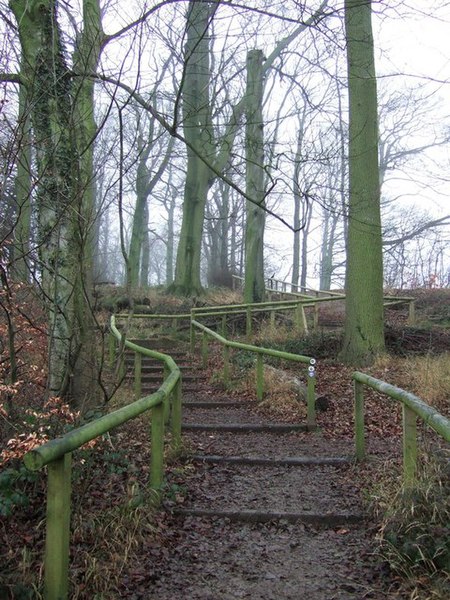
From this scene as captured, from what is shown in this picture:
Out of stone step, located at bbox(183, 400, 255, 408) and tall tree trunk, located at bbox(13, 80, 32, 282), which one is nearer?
tall tree trunk, located at bbox(13, 80, 32, 282)

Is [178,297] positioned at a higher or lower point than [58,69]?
lower

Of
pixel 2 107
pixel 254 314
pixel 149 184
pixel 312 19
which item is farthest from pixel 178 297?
pixel 2 107

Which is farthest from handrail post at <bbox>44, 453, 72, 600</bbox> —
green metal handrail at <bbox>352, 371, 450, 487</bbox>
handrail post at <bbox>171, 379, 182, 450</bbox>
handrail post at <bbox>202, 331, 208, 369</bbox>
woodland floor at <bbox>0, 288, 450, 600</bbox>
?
handrail post at <bbox>202, 331, 208, 369</bbox>

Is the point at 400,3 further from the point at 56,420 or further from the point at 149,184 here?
the point at 149,184

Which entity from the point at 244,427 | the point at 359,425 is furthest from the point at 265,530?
the point at 244,427

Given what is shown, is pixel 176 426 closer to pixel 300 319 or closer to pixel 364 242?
pixel 364 242

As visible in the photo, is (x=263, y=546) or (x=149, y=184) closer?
(x=263, y=546)

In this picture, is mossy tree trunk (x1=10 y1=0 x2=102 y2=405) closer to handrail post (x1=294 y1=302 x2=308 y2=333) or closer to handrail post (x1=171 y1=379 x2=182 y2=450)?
handrail post (x1=171 y1=379 x2=182 y2=450)

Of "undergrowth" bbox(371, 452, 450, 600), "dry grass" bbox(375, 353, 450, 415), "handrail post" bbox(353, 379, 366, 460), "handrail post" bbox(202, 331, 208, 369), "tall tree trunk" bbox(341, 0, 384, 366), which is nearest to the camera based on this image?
"undergrowth" bbox(371, 452, 450, 600)

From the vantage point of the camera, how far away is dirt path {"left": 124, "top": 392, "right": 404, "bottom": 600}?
3.27 m

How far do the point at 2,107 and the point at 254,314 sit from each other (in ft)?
39.7

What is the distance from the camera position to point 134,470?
4551 millimetres

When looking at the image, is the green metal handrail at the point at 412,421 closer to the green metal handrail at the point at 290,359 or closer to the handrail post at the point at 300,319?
the green metal handrail at the point at 290,359

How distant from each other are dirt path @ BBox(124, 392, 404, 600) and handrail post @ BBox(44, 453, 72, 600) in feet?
1.96
